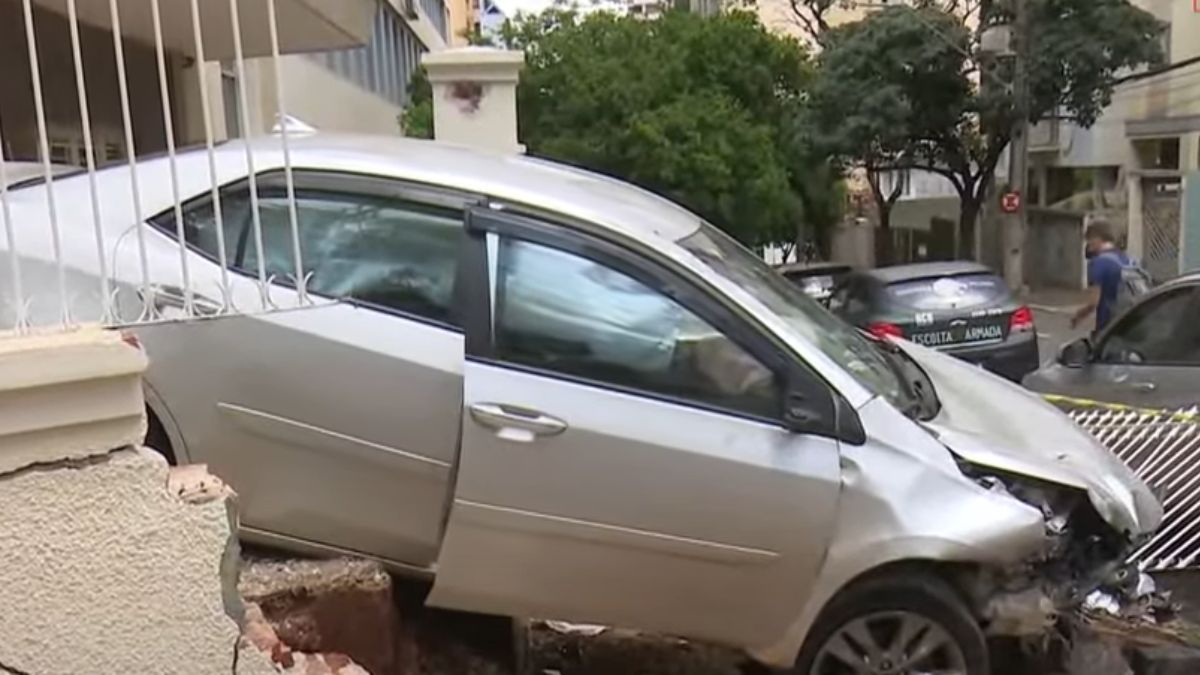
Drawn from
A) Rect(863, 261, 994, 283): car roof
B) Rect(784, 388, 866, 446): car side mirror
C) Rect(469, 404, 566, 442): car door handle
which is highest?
Rect(469, 404, 566, 442): car door handle

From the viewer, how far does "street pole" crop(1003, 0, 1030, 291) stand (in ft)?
76.8

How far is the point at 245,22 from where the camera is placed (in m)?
6.16

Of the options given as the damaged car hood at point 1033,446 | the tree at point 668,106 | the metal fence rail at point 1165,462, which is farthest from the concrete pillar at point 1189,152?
the damaged car hood at point 1033,446

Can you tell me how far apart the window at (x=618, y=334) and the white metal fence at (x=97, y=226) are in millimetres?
721

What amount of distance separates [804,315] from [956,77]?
22.2m

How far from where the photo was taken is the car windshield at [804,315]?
421 cm

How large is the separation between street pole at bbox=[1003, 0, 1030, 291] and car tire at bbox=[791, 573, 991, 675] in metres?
19.6

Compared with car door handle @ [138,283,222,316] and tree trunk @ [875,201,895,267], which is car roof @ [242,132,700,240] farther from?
tree trunk @ [875,201,895,267]

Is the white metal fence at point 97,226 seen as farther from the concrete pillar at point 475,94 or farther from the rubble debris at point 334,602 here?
the concrete pillar at point 475,94

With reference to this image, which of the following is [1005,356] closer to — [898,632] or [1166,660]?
[1166,660]

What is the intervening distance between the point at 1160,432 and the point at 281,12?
5052 mm

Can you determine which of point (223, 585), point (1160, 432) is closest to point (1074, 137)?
point (1160, 432)

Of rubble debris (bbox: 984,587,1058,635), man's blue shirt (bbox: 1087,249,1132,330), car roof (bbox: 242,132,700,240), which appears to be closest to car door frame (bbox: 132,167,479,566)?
car roof (bbox: 242,132,700,240)

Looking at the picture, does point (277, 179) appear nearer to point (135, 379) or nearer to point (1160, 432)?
point (135, 379)
